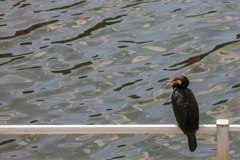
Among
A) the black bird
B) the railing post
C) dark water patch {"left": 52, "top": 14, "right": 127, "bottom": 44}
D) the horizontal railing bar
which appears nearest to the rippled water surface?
dark water patch {"left": 52, "top": 14, "right": 127, "bottom": 44}

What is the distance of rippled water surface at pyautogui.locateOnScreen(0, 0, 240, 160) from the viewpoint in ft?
33.2

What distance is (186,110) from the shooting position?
669 cm

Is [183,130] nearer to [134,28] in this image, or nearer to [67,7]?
[134,28]

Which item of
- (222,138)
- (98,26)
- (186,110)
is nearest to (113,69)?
(98,26)

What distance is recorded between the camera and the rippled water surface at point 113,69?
10.1 m

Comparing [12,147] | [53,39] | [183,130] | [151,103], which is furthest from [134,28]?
[183,130]

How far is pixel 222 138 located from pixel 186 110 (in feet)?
2.54

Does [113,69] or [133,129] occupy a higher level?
[133,129]

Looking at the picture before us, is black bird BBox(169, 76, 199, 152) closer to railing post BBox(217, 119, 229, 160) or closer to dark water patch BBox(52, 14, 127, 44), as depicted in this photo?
railing post BBox(217, 119, 229, 160)

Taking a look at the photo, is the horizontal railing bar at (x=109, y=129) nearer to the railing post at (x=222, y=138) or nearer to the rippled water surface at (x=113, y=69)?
the railing post at (x=222, y=138)

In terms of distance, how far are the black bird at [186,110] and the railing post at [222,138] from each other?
410 millimetres

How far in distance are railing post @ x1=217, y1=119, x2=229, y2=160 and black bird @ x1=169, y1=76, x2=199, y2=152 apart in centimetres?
41

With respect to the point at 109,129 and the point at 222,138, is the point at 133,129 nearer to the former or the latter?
the point at 109,129

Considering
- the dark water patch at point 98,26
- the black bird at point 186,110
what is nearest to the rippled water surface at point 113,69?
the dark water patch at point 98,26
